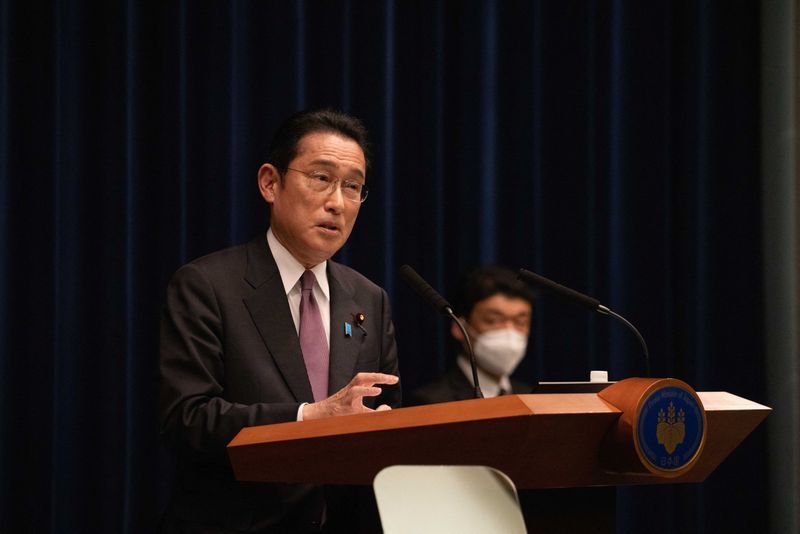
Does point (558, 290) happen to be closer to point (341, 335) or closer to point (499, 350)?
point (341, 335)

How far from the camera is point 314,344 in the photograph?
1.78 metres

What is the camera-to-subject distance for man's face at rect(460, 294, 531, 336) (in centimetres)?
230

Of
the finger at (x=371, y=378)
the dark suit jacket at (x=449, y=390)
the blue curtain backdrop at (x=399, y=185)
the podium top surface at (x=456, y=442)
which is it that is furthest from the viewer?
the blue curtain backdrop at (x=399, y=185)

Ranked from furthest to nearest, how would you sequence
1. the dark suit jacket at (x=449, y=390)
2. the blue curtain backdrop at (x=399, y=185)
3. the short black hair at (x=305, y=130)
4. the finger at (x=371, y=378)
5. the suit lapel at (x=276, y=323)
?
the blue curtain backdrop at (x=399, y=185)
the dark suit jacket at (x=449, y=390)
the short black hair at (x=305, y=130)
the suit lapel at (x=276, y=323)
the finger at (x=371, y=378)

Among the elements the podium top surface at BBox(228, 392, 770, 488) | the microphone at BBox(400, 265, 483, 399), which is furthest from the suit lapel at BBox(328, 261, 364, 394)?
the podium top surface at BBox(228, 392, 770, 488)

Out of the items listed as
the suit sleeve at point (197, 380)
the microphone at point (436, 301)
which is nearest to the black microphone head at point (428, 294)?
the microphone at point (436, 301)

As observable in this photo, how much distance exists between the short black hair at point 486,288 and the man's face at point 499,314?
0.01m

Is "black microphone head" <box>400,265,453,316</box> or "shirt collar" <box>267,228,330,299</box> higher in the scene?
"shirt collar" <box>267,228,330,299</box>

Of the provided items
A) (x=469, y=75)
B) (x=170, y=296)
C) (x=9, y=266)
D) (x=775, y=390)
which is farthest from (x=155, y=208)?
(x=775, y=390)

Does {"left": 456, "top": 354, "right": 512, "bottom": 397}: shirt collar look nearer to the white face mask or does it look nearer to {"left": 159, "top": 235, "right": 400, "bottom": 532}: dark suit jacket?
the white face mask

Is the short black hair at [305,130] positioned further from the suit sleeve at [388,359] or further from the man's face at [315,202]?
the suit sleeve at [388,359]

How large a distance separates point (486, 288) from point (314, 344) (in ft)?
2.35

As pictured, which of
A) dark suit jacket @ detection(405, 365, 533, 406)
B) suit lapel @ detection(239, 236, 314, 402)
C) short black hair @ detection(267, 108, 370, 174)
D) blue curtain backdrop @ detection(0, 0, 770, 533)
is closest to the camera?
suit lapel @ detection(239, 236, 314, 402)

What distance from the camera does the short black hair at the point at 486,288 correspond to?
234 centimetres
